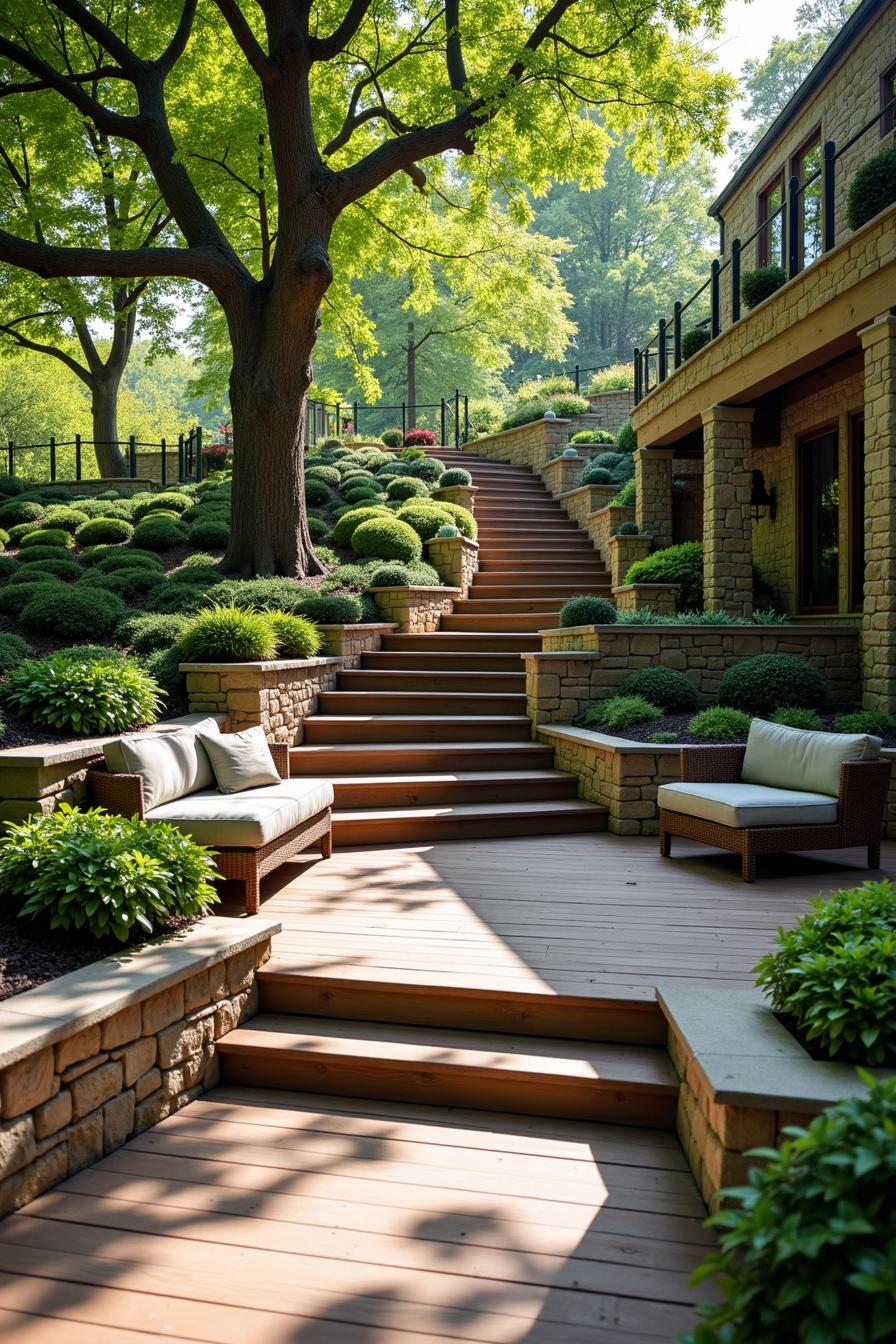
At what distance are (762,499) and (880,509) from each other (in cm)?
466

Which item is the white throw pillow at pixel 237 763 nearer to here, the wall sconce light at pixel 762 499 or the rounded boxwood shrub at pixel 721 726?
the rounded boxwood shrub at pixel 721 726

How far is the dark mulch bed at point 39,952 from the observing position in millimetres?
3213

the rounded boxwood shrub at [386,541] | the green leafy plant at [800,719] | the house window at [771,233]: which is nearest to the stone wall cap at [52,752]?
the green leafy plant at [800,719]

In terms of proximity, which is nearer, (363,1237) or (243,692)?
(363,1237)

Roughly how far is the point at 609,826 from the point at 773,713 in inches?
69.7

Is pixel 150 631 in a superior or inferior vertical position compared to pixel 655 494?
inferior

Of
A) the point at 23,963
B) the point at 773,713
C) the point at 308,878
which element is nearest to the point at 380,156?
the point at 773,713

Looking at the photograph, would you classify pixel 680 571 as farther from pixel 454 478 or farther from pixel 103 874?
pixel 103 874

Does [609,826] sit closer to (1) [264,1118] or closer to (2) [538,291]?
(1) [264,1118]

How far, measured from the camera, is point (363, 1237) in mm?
2490

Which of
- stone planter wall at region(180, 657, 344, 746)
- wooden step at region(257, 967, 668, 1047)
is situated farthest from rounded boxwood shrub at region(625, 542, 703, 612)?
wooden step at region(257, 967, 668, 1047)

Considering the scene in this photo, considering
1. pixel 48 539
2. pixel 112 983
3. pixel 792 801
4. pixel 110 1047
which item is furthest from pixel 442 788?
pixel 48 539

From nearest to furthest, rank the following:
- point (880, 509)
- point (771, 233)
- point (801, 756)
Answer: point (801, 756) → point (880, 509) → point (771, 233)

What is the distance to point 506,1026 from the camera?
356cm
